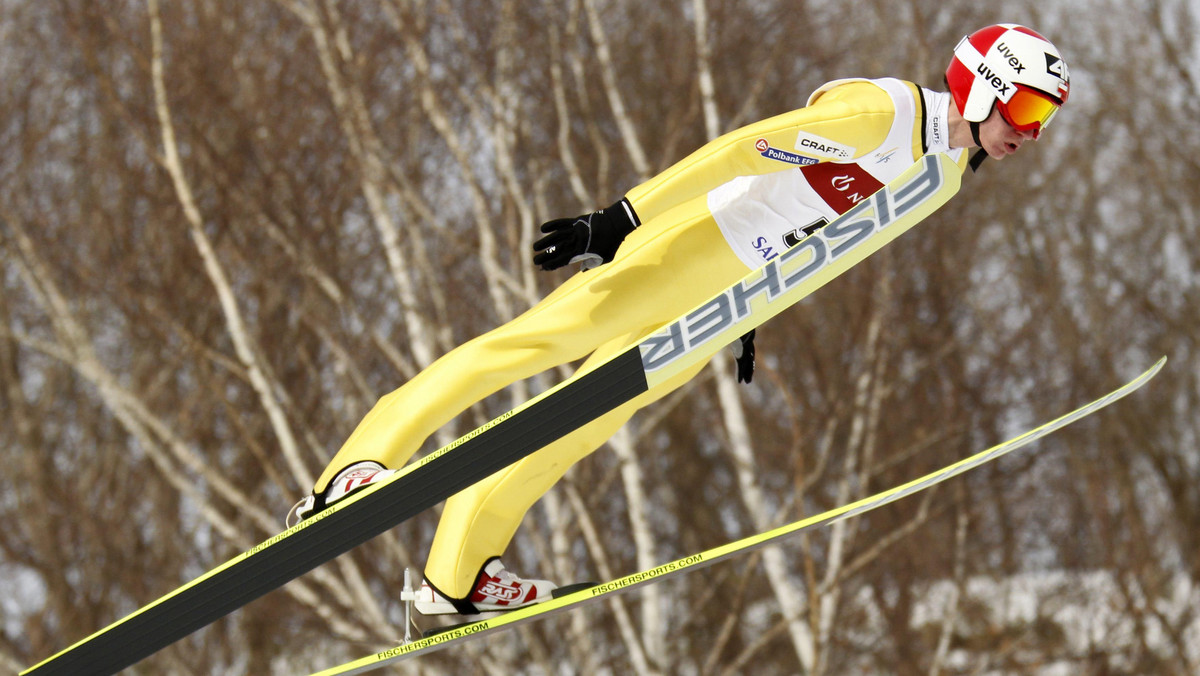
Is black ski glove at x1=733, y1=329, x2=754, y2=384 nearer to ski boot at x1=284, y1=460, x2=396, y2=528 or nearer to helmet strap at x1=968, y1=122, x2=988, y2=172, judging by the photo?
helmet strap at x1=968, y1=122, x2=988, y2=172

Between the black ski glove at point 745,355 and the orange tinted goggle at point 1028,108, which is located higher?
the orange tinted goggle at point 1028,108

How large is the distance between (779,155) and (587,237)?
0.53 meters

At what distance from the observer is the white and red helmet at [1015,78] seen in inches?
106

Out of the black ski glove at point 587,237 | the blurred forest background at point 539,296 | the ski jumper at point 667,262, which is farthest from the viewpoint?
the blurred forest background at point 539,296

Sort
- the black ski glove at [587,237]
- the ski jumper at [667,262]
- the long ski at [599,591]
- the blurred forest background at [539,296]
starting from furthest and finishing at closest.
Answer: the blurred forest background at [539,296]
the long ski at [599,591]
the ski jumper at [667,262]
the black ski glove at [587,237]

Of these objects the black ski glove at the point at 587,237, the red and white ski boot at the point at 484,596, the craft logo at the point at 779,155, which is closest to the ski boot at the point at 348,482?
the red and white ski boot at the point at 484,596

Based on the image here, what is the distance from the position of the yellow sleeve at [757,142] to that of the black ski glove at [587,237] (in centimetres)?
5

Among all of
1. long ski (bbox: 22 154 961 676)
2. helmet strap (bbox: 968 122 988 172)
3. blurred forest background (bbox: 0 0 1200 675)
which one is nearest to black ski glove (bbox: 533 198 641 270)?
long ski (bbox: 22 154 961 676)

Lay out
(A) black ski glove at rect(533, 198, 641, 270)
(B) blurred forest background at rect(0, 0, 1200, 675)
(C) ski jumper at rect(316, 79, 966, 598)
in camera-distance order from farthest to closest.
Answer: (B) blurred forest background at rect(0, 0, 1200, 675) → (C) ski jumper at rect(316, 79, 966, 598) → (A) black ski glove at rect(533, 198, 641, 270)

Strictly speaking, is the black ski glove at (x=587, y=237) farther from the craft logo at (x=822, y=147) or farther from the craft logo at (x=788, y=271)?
the craft logo at (x=822, y=147)

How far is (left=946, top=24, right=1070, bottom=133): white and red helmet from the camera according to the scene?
106 inches

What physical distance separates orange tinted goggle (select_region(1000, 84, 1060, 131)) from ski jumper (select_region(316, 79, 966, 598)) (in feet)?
0.58

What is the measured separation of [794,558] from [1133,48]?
7.22 m

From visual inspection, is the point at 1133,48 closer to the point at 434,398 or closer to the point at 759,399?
the point at 759,399
